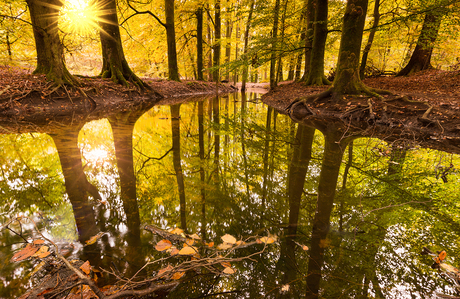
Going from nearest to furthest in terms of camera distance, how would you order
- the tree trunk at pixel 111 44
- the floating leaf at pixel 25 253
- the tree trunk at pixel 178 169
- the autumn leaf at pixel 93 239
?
1. the floating leaf at pixel 25 253
2. the autumn leaf at pixel 93 239
3. the tree trunk at pixel 178 169
4. the tree trunk at pixel 111 44

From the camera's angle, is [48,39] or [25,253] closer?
[25,253]

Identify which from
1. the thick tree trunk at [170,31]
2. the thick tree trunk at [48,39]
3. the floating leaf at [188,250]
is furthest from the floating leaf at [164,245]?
the thick tree trunk at [170,31]

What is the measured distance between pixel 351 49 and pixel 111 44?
33.0ft

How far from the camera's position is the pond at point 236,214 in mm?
1409

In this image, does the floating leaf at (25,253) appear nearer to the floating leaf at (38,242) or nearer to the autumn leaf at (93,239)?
the floating leaf at (38,242)

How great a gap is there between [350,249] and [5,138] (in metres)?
6.20

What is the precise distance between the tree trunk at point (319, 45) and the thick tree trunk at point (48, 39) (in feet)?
33.6

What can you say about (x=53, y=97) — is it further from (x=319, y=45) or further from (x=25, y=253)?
(x=319, y=45)

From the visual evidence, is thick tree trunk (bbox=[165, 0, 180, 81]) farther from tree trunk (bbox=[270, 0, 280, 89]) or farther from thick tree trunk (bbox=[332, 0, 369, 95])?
thick tree trunk (bbox=[332, 0, 369, 95])

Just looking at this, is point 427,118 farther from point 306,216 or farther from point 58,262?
point 58,262

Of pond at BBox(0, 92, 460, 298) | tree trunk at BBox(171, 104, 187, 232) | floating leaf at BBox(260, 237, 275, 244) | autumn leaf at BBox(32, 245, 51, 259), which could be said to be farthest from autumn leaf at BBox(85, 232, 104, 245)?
floating leaf at BBox(260, 237, 275, 244)

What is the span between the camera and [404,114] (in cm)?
570

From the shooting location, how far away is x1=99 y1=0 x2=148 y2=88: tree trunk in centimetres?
955

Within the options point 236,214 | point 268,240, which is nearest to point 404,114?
point 236,214
